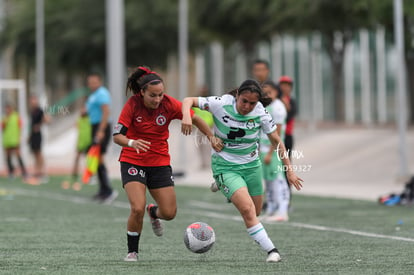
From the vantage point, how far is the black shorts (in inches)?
417

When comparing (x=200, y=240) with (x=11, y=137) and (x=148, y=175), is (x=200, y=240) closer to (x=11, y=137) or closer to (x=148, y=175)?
(x=148, y=175)

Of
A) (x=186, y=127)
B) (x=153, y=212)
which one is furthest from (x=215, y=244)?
(x=186, y=127)

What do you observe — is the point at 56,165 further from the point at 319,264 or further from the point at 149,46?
the point at 319,264

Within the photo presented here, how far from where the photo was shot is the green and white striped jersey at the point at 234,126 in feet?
34.8

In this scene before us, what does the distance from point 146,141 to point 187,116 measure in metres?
0.49

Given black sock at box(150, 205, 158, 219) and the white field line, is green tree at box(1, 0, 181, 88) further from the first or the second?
black sock at box(150, 205, 158, 219)

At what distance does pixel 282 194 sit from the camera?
15375mm

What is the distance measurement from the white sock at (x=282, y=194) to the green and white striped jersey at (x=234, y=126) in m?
4.66

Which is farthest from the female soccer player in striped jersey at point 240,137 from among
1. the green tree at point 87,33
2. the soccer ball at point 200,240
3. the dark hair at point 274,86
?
the green tree at point 87,33

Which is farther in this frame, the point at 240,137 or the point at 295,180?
the point at 240,137

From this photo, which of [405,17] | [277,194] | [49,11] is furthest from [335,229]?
[49,11]

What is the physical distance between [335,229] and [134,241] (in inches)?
162

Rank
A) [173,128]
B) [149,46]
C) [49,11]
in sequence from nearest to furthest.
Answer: [173,128] < [149,46] < [49,11]

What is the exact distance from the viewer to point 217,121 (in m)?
10.7
